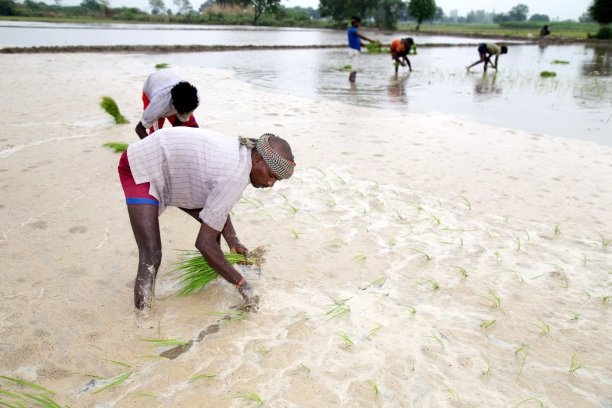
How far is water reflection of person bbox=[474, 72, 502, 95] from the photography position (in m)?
10.3

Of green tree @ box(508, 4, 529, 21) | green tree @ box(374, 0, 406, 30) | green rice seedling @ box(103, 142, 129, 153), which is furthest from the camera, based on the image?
green tree @ box(508, 4, 529, 21)

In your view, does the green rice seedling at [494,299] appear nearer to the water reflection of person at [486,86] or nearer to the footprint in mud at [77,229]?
the footprint in mud at [77,229]

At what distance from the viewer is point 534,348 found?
6.99 ft

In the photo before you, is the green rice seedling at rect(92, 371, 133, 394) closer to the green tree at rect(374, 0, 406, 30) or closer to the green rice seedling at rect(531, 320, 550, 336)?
the green rice seedling at rect(531, 320, 550, 336)

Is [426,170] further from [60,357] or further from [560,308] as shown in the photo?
[60,357]

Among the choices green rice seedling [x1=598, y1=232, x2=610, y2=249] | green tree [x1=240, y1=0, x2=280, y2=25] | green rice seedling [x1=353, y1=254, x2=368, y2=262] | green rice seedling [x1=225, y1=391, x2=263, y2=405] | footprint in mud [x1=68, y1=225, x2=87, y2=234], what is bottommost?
green rice seedling [x1=225, y1=391, x2=263, y2=405]

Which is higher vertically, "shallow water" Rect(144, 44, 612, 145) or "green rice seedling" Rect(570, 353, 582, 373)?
"shallow water" Rect(144, 44, 612, 145)

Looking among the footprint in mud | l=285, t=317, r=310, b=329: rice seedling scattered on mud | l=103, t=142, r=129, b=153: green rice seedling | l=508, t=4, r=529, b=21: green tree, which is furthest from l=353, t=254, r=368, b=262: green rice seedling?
l=508, t=4, r=529, b=21: green tree

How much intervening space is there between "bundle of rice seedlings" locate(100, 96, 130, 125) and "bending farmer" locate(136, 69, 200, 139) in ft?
7.43

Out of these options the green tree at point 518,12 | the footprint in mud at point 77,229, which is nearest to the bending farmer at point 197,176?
the footprint in mud at point 77,229

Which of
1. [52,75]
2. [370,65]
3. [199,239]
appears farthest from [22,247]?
[370,65]

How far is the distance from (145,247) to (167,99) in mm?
1707

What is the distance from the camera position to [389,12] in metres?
52.1

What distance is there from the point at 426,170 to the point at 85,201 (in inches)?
138
